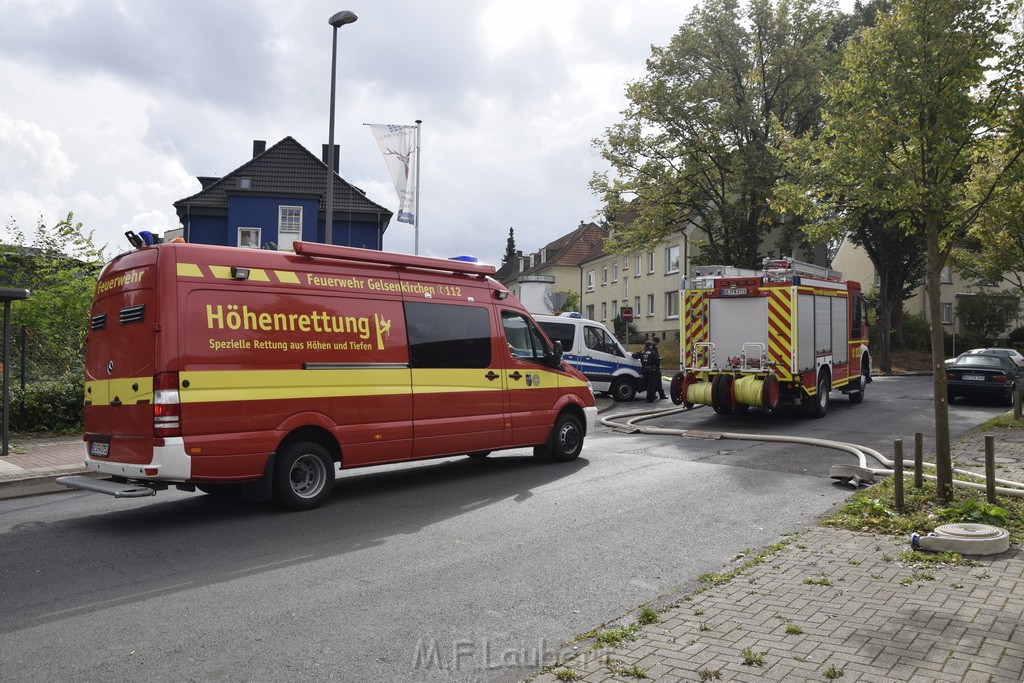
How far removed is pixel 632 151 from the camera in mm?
35031

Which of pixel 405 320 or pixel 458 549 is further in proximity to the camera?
pixel 405 320

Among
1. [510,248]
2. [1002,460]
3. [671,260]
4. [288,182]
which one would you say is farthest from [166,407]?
[510,248]

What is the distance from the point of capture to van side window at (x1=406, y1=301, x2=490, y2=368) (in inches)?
368

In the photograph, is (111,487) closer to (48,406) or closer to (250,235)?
(48,406)

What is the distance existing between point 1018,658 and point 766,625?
118 centimetres

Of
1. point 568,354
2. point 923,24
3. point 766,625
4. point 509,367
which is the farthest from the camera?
point 568,354

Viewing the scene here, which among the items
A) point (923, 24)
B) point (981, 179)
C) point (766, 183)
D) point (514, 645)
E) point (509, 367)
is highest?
point (766, 183)

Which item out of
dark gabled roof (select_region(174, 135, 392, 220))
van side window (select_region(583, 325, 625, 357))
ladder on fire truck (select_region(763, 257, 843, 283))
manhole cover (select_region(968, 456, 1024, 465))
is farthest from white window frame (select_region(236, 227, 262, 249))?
manhole cover (select_region(968, 456, 1024, 465))

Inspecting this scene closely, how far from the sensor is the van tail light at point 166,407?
A: 7.28 metres

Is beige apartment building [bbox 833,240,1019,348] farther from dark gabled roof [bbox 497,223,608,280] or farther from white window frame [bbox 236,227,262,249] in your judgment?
white window frame [bbox 236,227,262,249]

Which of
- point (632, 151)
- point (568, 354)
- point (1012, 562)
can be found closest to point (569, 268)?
point (632, 151)

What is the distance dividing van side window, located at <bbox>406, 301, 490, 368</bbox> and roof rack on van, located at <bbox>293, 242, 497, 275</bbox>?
0.48 meters

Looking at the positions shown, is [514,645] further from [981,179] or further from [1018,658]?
[981,179]

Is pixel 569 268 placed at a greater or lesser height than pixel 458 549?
greater
